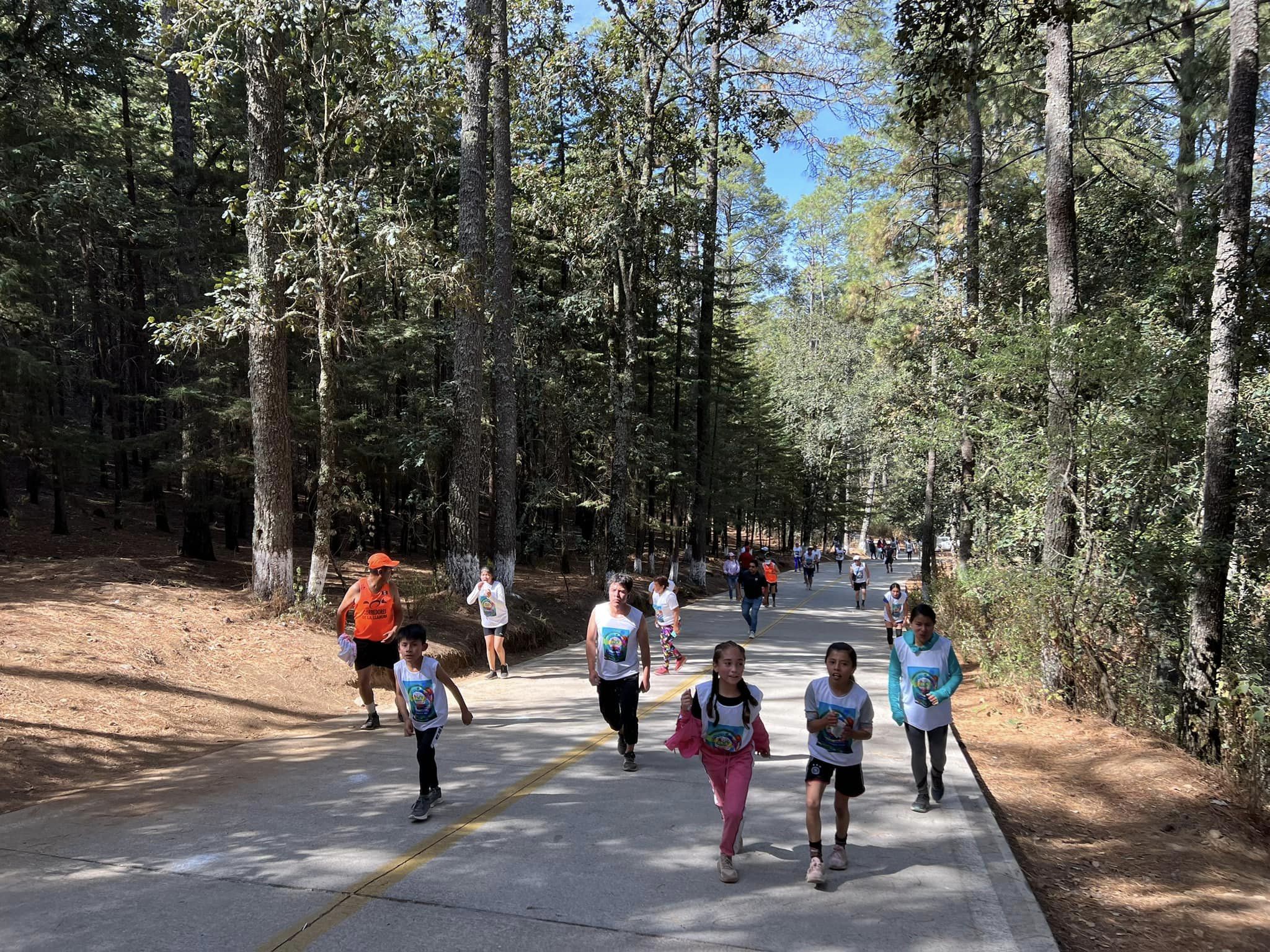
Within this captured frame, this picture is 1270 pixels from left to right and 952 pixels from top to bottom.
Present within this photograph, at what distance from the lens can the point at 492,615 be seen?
1130 cm

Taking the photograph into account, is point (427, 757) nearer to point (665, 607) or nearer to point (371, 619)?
point (371, 619)

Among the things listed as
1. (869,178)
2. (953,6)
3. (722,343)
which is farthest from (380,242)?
(722,343)

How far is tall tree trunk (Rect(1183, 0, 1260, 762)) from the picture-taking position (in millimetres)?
9008

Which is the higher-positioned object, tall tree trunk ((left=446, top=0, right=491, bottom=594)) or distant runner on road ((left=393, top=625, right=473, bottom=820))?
tall tree trunk ((left=446, top=0, right=491, bottom=594))

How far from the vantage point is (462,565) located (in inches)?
600

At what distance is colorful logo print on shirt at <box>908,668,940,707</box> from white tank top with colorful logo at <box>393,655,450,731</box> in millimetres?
3424

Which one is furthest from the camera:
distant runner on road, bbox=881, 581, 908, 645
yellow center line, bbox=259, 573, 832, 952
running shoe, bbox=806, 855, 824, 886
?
distant runner on road, bbox=881, 581, 908, 645

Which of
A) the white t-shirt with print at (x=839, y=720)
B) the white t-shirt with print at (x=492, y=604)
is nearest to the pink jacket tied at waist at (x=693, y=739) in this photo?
the white t-shirt with print at (x=839, y=720)

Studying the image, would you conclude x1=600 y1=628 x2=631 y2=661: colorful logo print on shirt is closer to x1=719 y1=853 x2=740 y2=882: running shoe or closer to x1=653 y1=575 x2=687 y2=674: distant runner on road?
x1=719 y1=853 x2=740 y2=882: running shoe

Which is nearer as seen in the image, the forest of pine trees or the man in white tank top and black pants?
the man in white tank top and black pants

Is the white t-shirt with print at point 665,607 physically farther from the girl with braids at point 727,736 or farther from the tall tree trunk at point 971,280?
the tall tree trunk at point 971,280

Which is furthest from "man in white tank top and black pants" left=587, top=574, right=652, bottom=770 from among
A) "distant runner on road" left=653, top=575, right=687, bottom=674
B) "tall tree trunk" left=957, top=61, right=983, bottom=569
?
"tall tree trunk" left=957, top=61, right=983, bottom=569

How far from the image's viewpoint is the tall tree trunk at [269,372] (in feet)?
39.7

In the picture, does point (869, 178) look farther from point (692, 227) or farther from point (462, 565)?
point (462, 565)
